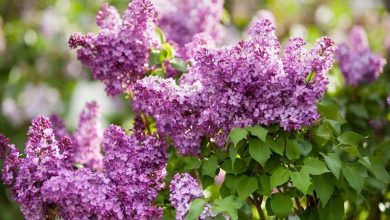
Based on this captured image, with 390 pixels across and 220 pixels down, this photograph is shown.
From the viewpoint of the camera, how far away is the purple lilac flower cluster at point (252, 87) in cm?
253

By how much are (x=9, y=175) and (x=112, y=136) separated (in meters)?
0.41

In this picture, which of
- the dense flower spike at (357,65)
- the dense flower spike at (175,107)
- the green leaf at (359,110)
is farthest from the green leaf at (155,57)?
the dense flower spike at (357,65)

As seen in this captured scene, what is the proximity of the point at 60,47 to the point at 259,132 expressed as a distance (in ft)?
15.7

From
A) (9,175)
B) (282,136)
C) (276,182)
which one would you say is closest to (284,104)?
(282,136)

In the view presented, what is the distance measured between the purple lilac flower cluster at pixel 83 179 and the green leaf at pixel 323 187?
0.58 meters

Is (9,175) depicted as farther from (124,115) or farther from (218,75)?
(124,115)

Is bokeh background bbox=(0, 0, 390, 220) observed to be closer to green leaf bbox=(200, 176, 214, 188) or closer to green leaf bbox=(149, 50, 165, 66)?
green leaf bbox=(149, 50, 165, 66)

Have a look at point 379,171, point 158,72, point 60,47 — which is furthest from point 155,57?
point 60,47

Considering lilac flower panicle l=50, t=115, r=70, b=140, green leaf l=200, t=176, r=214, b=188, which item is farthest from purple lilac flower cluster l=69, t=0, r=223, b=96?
green leaf l=200, t=176, r=214, b=188

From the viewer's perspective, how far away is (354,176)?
262cm

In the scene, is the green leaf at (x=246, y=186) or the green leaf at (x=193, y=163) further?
the green leaf at (x=193, y=163)

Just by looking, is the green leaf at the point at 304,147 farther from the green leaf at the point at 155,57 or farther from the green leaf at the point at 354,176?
the green leaf at the point at 155,57

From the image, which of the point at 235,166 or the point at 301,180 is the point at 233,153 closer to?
the point at 235,166

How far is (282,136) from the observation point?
2.59 m
